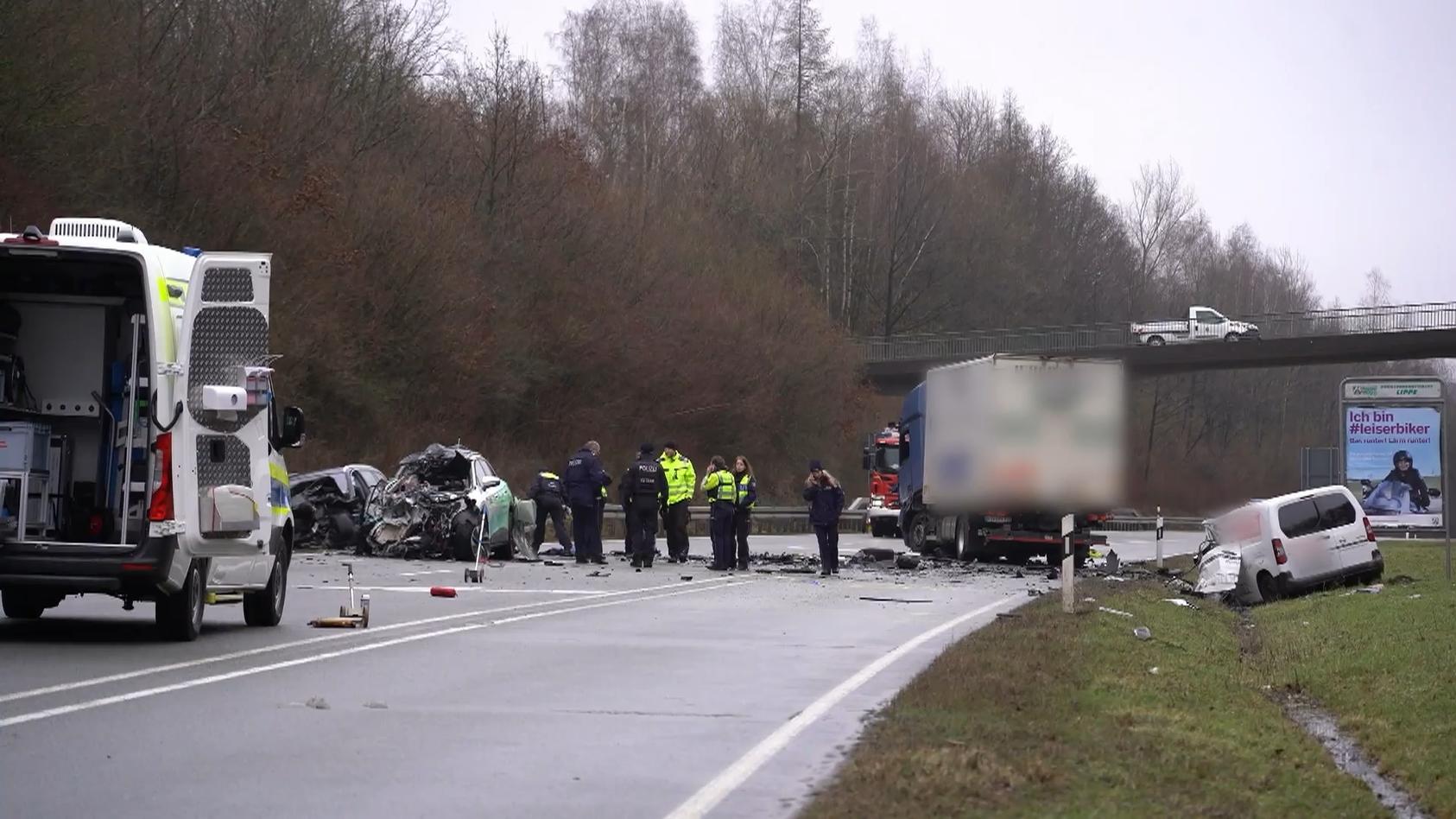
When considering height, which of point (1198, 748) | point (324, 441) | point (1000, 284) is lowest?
point (1198, 748)

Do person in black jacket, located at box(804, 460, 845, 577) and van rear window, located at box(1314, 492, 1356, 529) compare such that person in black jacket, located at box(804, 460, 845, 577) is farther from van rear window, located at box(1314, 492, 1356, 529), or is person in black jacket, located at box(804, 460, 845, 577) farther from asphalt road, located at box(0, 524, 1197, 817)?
asphalt road, located at box(0, 524, 1197, 817)

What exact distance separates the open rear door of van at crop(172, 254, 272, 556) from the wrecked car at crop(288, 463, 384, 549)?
58.3ft

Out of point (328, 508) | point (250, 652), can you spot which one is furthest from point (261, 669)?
point (328, 508)

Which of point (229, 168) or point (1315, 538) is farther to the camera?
point (229, 168)

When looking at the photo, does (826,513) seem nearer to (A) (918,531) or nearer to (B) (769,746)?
(A) (918,531)

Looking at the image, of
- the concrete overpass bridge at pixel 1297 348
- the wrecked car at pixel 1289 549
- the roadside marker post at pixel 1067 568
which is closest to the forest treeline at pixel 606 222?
the concrete overpass bridge at pixel 1297 348

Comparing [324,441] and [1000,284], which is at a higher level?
[1000,284]

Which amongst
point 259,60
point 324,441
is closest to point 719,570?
point 324,441

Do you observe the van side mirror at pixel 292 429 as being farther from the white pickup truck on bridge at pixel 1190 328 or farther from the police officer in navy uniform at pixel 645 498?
the white pickup truck on bridge at pixel 1190 328

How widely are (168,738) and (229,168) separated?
33389 mm

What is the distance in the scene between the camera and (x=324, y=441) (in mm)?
44031

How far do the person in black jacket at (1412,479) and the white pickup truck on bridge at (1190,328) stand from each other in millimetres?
41174

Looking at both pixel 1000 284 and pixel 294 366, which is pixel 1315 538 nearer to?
pixel 294 366

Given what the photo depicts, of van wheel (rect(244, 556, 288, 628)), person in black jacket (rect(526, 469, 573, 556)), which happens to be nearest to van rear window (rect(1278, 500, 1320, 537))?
person in black jacket (rect(526, 469, 573, 556))
